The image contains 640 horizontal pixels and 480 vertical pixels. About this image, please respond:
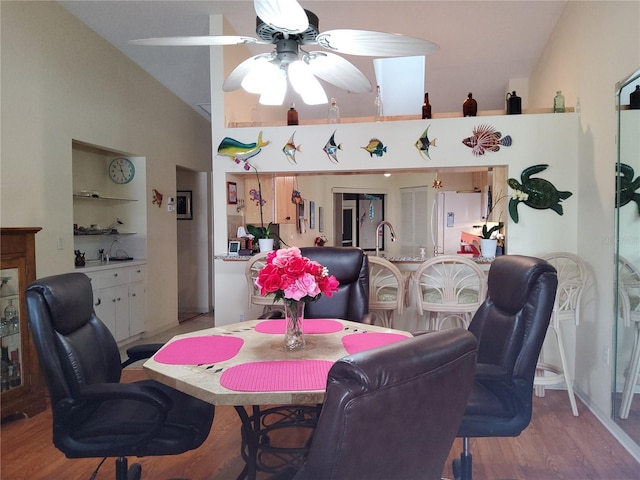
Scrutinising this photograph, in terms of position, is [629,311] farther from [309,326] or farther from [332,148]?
[332,148]

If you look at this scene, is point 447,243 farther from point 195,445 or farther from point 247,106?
point 195,445

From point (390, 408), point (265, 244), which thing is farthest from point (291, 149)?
point (390, 408)

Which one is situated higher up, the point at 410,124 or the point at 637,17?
the point at 637,17

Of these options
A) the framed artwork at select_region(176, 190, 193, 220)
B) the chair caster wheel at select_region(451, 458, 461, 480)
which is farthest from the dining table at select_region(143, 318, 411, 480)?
the framed artwork at select_region(176, 190, 193, 220)

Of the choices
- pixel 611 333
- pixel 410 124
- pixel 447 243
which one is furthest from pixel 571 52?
pixel 447 243

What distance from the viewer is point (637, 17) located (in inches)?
89.1

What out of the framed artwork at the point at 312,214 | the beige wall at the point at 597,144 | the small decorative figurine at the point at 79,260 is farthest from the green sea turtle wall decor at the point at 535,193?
the framed artwork at the point at 312,214

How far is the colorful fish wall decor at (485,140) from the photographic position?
336 centimetres

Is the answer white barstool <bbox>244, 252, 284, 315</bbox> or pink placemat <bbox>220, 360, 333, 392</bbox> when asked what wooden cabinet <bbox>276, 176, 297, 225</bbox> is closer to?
white barstool <bbox>244, 252, 284, 315</bbox>

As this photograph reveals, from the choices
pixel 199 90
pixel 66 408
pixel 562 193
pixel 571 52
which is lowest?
pixel 66 408

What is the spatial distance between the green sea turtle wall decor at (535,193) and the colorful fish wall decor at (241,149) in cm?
211

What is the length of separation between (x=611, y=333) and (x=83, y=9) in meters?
4.74

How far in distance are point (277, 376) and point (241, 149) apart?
267cm

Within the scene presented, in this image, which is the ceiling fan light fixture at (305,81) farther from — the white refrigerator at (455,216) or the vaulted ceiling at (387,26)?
the white refrigerator at (455,216)
